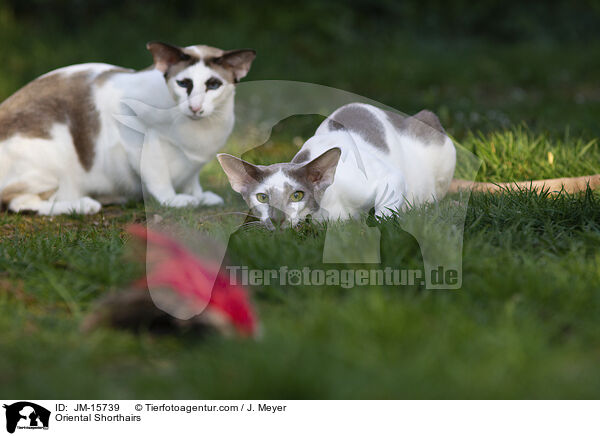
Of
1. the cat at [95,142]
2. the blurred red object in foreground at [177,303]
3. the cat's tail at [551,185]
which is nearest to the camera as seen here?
the blurred red object in foreground at [177,303]

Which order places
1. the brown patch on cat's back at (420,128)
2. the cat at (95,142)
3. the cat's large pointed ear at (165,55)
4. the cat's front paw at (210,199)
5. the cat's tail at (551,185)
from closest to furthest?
the cat's tail at (551,185), the brown patch on cat's back at (420,128), the cat's large pointed ear at (165,55), the cat at (95,142), the cat's front paw at (210,199)

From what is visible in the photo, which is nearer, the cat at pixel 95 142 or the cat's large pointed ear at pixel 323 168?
the cat's large pointed ear at pixel 323 168

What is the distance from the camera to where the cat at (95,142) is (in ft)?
13.8

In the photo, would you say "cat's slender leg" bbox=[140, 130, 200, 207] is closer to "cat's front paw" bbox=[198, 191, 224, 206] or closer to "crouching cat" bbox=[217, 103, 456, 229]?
"cat's front paw" bbox=[198, 191, 224, 206]

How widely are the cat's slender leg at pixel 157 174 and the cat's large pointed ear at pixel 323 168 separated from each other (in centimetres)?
134

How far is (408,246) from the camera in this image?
2.86m

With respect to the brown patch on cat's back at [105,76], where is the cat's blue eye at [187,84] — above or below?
below

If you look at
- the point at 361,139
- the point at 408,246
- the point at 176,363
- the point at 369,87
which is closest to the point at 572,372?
the point at 408,246

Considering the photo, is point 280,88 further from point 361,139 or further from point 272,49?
point 272,49

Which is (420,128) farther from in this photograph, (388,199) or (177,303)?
(177,303)

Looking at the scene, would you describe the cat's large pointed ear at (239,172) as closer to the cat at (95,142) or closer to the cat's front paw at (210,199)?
the cat at (95,142)
